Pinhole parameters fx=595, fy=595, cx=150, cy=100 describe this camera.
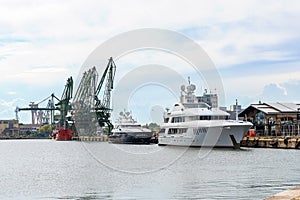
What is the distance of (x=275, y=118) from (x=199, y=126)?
104 feet

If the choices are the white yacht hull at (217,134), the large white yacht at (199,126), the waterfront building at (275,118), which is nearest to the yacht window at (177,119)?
the large white yacht at (199,126)

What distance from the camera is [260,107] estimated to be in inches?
4904

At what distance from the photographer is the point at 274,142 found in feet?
323

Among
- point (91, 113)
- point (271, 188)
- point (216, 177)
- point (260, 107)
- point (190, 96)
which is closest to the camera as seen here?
point (271, 188)

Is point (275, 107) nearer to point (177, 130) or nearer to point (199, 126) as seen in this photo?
point (177, 130)

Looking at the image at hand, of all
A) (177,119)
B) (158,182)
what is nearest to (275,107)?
(177,119)

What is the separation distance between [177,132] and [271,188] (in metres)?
65.4

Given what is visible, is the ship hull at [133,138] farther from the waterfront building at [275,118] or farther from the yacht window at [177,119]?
the yacht window at [177,119]

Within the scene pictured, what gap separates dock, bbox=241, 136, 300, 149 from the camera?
93.8m

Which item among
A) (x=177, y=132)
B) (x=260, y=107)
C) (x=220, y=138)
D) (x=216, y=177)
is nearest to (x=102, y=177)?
(x=216, y=177)

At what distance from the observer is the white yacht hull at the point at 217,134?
294 feet

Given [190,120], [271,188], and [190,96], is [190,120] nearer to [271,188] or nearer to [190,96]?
[190,96]

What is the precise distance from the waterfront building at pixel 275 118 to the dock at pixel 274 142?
513 inches

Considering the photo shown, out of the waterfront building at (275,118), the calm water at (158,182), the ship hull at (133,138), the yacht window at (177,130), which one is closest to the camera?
the calm water at (158,182)
